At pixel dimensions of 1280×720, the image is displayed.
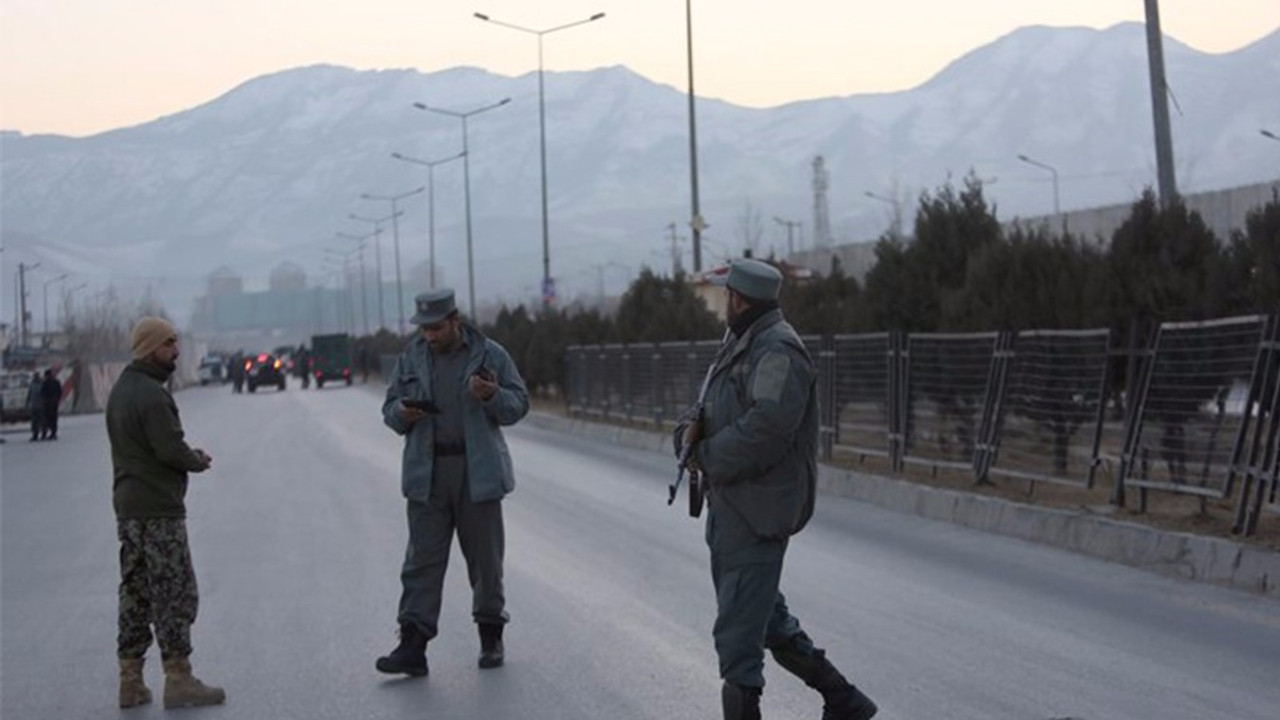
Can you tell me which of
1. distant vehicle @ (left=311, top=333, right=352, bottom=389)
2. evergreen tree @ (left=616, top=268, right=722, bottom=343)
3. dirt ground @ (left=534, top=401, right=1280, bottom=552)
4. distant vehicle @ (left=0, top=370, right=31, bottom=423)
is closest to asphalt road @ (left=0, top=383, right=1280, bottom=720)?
dirt ground @ (left=534, top=401, right=1280, bottom=552)

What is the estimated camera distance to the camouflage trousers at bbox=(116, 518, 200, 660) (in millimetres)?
9930

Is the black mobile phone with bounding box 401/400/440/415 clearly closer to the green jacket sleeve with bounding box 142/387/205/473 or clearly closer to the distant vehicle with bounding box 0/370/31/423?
the green jacket sleeve with bounding box 142/387/205/473

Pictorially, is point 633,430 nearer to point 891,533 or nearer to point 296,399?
point 891,533

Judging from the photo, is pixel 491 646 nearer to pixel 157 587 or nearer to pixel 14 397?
pixel 157 587

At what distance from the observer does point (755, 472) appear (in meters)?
7.75

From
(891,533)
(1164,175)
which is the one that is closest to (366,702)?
(891,533)

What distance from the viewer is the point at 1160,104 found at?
2020 centimetres

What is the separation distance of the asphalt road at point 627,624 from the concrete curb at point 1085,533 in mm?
230

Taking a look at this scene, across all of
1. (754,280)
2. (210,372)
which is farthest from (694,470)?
(210,372)

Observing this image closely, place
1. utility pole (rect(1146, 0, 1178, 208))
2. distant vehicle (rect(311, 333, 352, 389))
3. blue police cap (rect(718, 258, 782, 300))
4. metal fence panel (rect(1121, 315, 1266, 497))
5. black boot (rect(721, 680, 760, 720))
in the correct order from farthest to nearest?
distant vehicle (rect(311, 333, 352, 389)), utility pole (rect(1146, 0, 1178, 208)), metal fence panel (rect(1121, 315, 1266, 497)), blue police cap (rect(718, 258, 782, 300)), black boot (rect(721, 680, 760, 720))

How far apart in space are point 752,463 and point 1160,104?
1356cm

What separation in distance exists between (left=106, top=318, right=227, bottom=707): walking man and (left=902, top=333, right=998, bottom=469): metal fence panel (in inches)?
451

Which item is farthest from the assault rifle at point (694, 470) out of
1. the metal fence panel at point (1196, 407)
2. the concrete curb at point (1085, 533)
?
the metal fence panel at point (1196, 407)

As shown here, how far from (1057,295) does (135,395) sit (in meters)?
13.4
